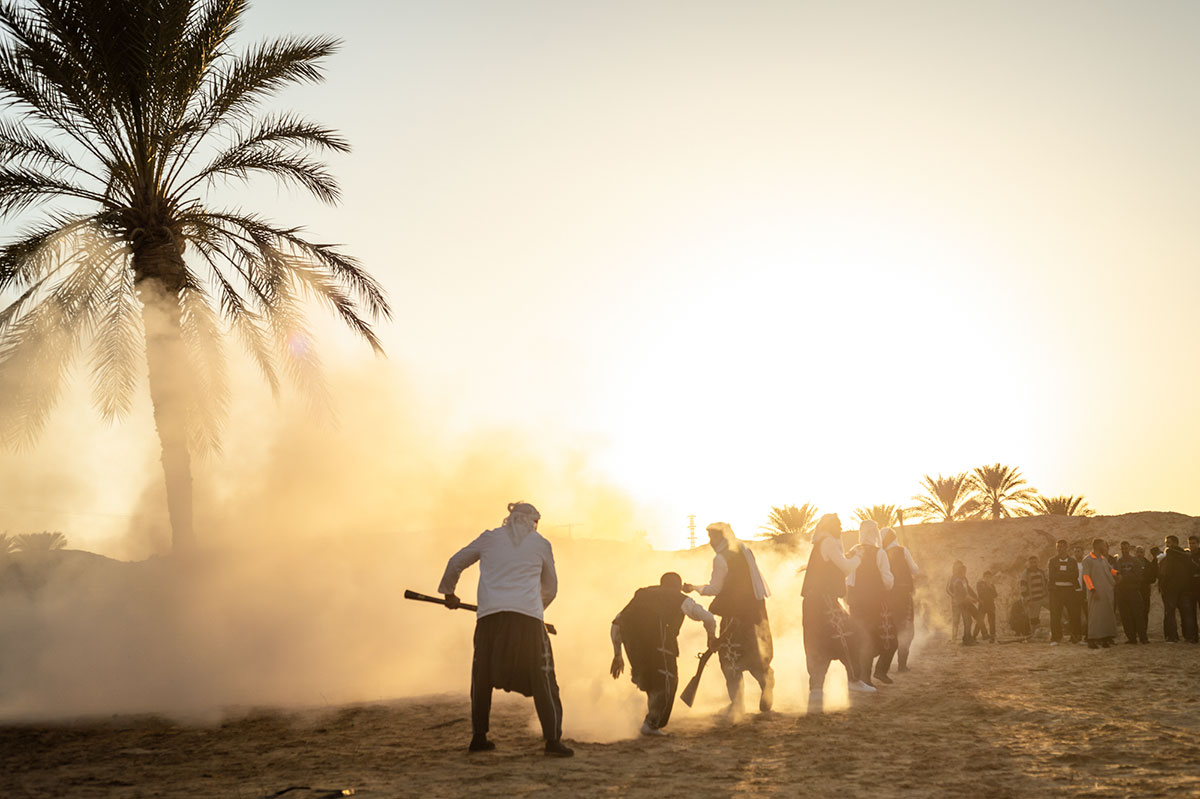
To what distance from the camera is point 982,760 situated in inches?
280

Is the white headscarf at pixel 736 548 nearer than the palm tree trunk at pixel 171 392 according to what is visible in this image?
Yes

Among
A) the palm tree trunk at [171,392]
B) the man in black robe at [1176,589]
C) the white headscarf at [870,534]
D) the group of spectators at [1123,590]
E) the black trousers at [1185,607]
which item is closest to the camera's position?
the white headscarf at [870,534]

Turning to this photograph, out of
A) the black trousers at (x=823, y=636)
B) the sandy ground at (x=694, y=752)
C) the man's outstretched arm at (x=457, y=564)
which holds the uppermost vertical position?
the man's outstretched arm at (x=457, y=564)

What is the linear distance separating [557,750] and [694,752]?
1.09 metres

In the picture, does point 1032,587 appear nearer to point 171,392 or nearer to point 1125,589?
point 1125,589

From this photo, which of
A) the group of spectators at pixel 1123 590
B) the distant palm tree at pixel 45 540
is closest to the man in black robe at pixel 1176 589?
the group of spectators at pixel 1123 590

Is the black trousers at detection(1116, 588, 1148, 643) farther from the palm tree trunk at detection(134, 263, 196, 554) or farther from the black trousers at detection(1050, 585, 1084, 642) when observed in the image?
the palm tree trunk at detection(134, 263, 196, 554)

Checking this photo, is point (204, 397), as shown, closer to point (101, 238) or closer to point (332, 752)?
point (101, 238)

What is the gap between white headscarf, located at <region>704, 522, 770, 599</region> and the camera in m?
10.8

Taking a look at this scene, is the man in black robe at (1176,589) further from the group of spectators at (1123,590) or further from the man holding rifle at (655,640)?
the man holding rifle at (655,640)

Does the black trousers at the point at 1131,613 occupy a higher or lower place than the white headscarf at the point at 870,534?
lower

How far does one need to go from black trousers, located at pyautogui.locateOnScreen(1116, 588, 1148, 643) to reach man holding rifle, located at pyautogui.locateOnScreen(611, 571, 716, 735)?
12780mm

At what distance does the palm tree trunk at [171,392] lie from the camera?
1458 centimetres

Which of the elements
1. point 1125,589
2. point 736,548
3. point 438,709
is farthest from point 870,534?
point 1125,589
